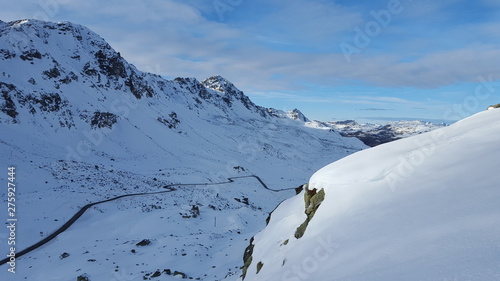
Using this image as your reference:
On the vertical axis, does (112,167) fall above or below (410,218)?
above

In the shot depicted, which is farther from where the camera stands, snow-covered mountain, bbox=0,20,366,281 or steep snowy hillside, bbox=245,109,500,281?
snow-covered mountain, bbox=0,20,366,281

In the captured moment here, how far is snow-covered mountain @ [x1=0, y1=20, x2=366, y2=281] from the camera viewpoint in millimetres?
19375

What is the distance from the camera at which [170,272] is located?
649 inches

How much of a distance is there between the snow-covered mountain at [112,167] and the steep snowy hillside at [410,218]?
1000 cm

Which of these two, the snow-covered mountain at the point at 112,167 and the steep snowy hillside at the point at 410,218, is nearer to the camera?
the steep snowy hillside at the point at 410,218

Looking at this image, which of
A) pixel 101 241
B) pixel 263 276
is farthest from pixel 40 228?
pixel 263 276

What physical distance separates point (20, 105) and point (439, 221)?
69201 millimetres

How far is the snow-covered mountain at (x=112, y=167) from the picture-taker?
63.6ft

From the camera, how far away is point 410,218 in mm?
5637

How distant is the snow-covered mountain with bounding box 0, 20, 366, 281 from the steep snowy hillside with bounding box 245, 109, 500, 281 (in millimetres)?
9998

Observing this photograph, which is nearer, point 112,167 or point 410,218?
point 410,218

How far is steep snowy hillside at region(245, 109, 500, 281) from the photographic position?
3.94 meters

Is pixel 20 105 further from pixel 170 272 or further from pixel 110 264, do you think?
pixel 170 272

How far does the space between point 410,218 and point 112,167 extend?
53.8 m
